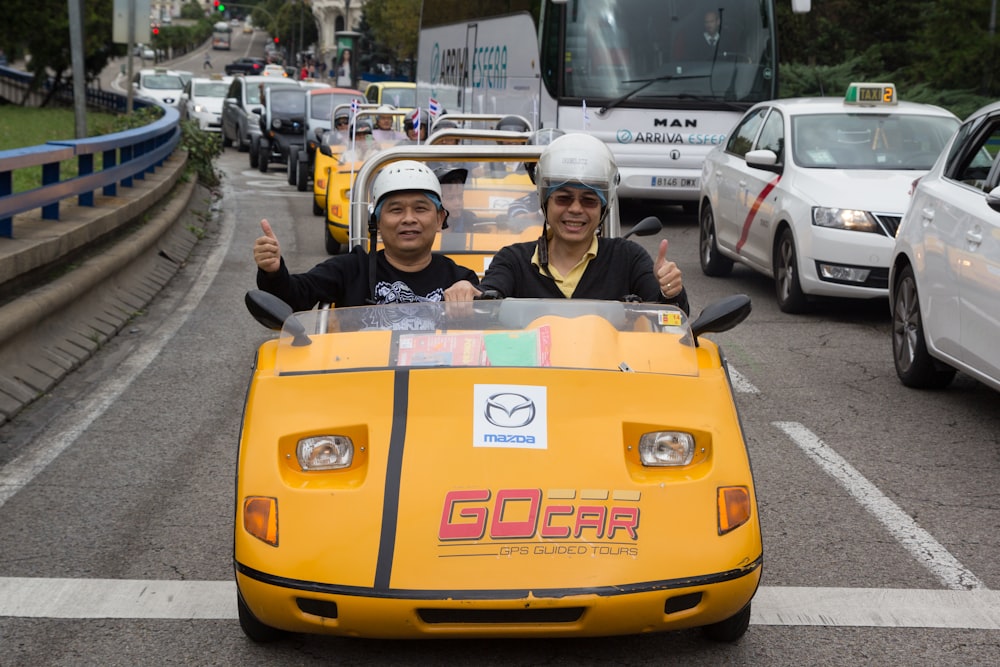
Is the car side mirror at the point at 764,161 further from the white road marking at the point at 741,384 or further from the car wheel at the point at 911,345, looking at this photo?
the white road marking at the point at 741,384

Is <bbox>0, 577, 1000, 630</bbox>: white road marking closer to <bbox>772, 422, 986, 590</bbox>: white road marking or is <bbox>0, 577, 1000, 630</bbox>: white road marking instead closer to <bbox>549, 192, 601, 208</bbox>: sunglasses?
<bbox>772, 422, 986, 590</bbox>: white road marking

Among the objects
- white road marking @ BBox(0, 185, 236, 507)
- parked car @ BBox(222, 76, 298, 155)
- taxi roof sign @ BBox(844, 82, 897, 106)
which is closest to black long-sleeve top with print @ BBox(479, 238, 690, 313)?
white road marking @ BBox(0, 185, 236, 507)

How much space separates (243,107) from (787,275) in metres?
24.1

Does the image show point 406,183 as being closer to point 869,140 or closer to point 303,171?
point 869,140

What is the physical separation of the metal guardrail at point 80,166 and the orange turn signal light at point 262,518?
16.7 ft

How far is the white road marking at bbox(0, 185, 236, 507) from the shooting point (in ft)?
21.9

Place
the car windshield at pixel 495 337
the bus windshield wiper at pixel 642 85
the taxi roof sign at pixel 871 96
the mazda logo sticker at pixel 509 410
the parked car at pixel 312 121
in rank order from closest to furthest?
Answer: the mazda logo sticker at pixel 509 410
the car windshield at pixel 495 337
the taxi roof sign at pixel 871 96
the bus windshield wiper at pixel 642 85
the parked car at pixel 312 121

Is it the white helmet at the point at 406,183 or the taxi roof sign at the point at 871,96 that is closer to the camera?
the white helmet at the point at 406,183

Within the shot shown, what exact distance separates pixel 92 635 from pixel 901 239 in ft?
19.9

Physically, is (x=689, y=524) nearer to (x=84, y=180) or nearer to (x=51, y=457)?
(x=51, y=457)

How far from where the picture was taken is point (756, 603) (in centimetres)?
500

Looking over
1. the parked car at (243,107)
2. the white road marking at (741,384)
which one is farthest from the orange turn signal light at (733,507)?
the parked car at (243,107)

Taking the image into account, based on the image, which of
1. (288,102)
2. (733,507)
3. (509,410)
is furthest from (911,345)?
(288,102)

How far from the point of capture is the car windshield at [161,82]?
4931 centimetres
